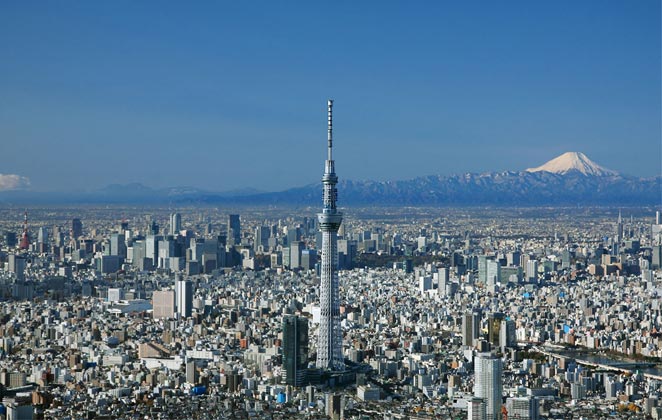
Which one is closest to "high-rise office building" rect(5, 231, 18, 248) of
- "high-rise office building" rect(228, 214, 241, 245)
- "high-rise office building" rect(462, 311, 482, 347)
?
"high-rise office building" rect(228, 214, 241, 245)

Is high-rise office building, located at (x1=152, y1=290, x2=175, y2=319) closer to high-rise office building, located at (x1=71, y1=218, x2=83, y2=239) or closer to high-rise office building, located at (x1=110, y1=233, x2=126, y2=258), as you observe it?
high-rise office building, located at (x1=110, y1=233, x2=126, y2=258)

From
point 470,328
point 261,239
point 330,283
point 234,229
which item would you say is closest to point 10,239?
point 261,239

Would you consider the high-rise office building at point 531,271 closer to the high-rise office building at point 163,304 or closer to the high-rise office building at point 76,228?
the high-rise office building at point 163,304

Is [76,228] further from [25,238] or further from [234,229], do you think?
[234,229]

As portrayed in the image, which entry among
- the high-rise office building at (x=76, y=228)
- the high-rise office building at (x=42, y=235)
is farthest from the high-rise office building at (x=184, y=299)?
the high-rise office building at (x=76, y=228)

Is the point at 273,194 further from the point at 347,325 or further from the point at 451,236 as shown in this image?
the point at 347,325
